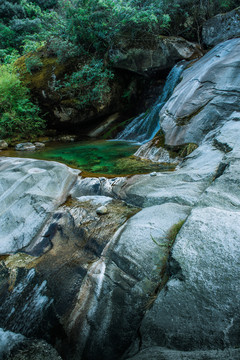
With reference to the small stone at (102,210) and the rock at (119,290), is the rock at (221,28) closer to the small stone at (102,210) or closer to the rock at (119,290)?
the small stone at (102,210)

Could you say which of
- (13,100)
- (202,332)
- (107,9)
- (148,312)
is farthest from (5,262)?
(107,9)

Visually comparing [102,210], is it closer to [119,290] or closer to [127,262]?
[127,262]

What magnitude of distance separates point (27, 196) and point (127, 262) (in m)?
2.00

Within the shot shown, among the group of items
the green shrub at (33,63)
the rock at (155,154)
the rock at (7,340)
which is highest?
the green shrub at (33,63)

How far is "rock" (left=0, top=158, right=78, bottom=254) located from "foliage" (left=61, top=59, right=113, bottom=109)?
730 cm

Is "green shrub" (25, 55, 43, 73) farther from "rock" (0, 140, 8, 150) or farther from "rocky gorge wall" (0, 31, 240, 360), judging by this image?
"rocky gorge wall" (0, 31, 240, 360)

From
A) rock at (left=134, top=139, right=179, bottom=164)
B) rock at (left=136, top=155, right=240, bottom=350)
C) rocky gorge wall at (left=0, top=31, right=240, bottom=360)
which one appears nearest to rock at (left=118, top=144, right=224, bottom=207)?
rocky gorge wall at (left=0, top=31, right=240, bottom=360)

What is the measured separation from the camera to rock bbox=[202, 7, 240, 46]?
347 inches

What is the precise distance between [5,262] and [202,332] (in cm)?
218

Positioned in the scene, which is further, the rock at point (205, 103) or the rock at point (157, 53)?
the rock at point (157, 53)

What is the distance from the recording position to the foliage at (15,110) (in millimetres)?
Result: 9750

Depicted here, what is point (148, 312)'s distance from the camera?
58.4 inches

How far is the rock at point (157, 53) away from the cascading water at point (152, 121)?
65 cm

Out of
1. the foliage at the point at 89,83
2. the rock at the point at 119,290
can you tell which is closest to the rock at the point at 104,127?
the foliage at the point at 89,83
